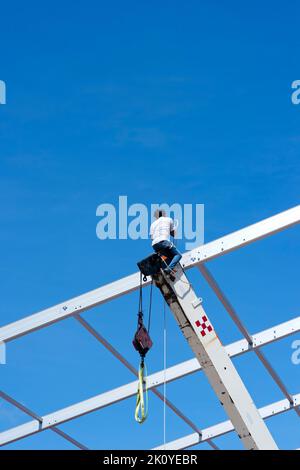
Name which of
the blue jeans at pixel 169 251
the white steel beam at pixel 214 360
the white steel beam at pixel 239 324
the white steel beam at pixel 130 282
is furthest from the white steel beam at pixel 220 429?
the blue jeans at pixel 169 251

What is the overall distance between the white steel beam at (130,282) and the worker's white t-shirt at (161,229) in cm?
33

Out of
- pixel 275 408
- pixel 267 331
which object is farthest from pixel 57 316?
pixel 275 408

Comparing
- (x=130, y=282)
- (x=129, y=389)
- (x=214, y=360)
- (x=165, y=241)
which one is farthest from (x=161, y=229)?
(x=129, y=389)

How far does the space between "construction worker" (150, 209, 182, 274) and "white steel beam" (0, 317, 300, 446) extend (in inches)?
94.5

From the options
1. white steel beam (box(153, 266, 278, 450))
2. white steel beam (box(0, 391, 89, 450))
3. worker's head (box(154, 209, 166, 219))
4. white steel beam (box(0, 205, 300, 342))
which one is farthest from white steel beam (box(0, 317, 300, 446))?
worker's head (box(154, 209, 166, 219))

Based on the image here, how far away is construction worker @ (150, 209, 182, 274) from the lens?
368 inches

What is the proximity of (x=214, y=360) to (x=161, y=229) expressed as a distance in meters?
1.54

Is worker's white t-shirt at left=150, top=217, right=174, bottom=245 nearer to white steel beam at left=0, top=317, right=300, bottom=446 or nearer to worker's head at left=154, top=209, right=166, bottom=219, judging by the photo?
worker's head at left=154, top=209, right=166, bottom=219

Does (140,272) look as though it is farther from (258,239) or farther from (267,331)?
(267,331)
